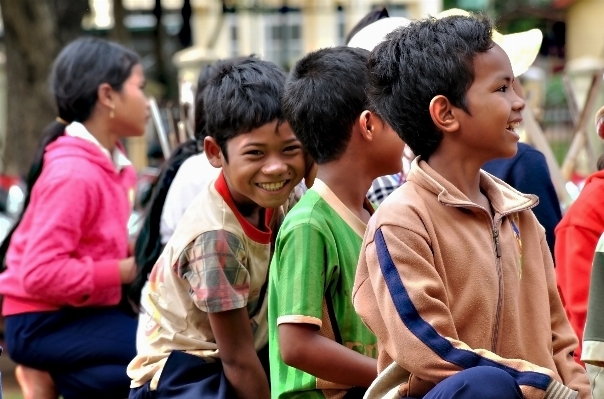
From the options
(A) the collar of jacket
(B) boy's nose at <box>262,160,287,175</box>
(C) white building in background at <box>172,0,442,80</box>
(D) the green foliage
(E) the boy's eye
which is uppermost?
(A) the collar of jacket

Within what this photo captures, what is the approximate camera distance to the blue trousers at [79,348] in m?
4.95

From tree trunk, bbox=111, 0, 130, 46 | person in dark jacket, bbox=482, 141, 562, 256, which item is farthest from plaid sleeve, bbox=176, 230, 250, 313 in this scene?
tree trunk, bbox=111, 0, 130, 46

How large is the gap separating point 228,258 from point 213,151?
39 centimetres

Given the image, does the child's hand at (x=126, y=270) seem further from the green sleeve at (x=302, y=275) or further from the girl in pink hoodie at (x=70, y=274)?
the green sleeve at (x=302, y=275)

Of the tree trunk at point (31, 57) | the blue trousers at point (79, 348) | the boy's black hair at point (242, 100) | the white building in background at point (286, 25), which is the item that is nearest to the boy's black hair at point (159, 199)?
the blue trousers at point (79, 348)

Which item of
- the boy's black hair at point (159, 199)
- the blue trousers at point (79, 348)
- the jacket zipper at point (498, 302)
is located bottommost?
the blue trousers at point (79, 348)

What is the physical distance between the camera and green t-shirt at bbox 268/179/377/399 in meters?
3.14

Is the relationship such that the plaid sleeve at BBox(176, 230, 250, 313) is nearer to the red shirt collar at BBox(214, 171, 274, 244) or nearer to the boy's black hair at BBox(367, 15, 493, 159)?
the red shirt collar at BBox(214, 171, 274, 244)

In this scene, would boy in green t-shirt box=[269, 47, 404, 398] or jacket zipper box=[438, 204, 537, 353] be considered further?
boy in green t-shirt box=[269, 47, 404, 398]

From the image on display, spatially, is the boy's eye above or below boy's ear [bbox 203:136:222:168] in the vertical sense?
above

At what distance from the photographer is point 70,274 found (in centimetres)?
483

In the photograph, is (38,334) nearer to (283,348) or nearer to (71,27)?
(283,348)

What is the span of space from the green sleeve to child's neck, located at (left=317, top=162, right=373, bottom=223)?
7.8 inches

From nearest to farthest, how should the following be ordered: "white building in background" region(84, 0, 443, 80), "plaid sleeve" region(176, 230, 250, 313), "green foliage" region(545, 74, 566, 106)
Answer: "plaid sleeve" region(176, 230, 250, 313) < "white building in background" region(84, 0, 443, 80) < "green foliage" region(545, 74, 566, 106)
